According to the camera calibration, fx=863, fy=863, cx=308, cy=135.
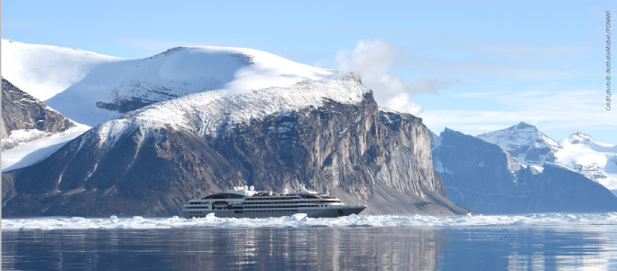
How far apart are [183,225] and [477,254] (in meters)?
104

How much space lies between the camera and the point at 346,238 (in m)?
137

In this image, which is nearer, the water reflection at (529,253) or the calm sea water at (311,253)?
the calm sea water at (311,253)

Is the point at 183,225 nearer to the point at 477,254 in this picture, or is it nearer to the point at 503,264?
the point at 477,254

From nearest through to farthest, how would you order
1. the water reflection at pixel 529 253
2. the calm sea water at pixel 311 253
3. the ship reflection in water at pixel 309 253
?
the calm sea water at pixel 311 253 → the ship reflection in water at pixel 309 253 → the water reflection at pixel 529 253

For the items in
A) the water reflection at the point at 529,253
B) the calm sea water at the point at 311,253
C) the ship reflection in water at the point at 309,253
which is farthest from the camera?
the water reflection at the point at 529,253

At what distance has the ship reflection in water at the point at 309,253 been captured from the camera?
3420 inches

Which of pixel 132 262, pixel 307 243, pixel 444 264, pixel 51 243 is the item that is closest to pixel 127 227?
pixel 51 243

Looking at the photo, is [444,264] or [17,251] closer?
[444,264]

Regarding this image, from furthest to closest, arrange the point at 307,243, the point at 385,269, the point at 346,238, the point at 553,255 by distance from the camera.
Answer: the point at 346,238 < the point at 307,243 < the point at 553,255 < the point at 385,269

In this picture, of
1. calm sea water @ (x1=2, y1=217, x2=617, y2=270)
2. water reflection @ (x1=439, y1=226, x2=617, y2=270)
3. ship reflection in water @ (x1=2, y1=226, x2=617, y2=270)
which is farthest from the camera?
water reflection @ (x1=439, y1=226, x2=617, y2=270)

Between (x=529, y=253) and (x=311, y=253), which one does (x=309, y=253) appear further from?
(x=529, y=253)

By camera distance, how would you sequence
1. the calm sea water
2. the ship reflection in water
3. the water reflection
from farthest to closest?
the water reflection → the ship reflection in water → the calm sea water

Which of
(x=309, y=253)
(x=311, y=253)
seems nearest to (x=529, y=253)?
(x=311, y=253)

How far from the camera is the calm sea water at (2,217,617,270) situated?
86688 mm
